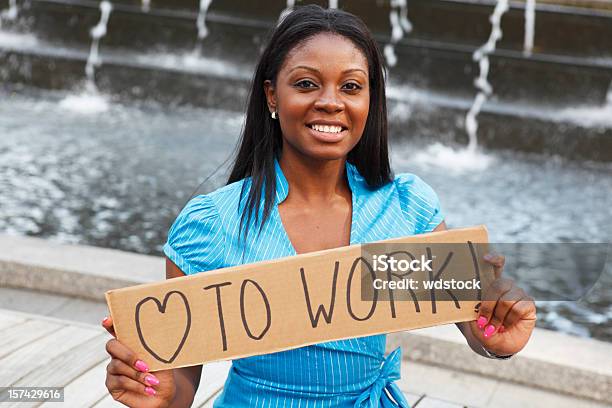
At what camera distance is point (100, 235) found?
4.98m

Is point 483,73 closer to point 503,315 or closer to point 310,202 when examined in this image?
point 310,202

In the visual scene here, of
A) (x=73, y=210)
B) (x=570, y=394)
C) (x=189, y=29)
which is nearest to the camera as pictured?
(x=570, y=394)

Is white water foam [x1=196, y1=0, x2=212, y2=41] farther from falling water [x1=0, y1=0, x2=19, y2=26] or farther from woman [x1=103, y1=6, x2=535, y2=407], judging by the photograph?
woman [x1=103, y1=6, x2=535, y2=407]

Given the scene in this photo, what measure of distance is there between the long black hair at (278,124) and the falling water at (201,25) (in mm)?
6781

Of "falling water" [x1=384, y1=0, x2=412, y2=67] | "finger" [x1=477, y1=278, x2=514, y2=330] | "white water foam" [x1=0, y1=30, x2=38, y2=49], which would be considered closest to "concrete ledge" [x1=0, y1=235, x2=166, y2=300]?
"finger" [x1=477, y1=278, x2=514, y2=330]

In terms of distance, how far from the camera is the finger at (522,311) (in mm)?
1644

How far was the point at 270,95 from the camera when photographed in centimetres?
196

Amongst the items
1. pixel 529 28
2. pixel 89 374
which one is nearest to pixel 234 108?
pixel 529 28

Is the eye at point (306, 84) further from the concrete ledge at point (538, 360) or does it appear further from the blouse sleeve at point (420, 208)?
the concrete ledge at point (538, 360)

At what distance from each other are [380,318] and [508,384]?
65.0 inches

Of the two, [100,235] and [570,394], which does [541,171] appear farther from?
[570,394]

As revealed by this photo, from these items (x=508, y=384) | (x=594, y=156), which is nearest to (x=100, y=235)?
(x=508, y=384)

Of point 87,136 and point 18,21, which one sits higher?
point 18,21

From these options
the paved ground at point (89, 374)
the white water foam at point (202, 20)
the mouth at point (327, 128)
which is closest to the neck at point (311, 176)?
the mouth at point (327, 128)
